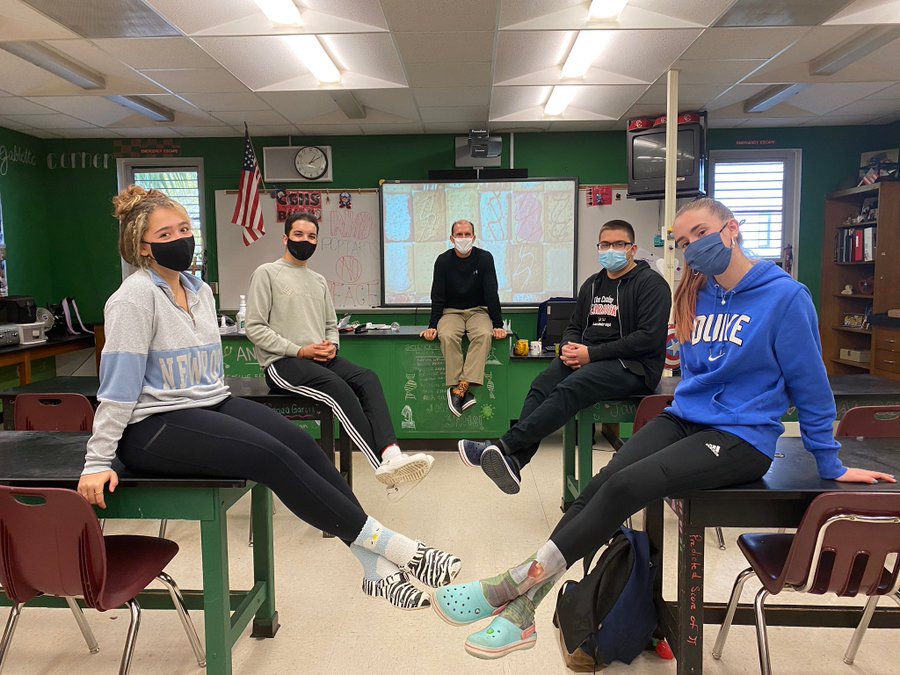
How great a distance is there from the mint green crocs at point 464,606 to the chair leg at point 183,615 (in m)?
0.80

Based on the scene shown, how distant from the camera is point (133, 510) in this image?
1804 millimetres

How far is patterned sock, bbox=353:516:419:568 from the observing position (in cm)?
198

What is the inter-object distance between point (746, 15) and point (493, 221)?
3.18 metres

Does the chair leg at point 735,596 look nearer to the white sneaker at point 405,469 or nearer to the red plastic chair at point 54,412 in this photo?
the white sneaker at point 405,469

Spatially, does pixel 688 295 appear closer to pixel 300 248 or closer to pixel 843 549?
pixel 843 549

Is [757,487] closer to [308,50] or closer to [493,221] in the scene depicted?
[308,50]

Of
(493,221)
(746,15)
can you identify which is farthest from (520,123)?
(746,15)

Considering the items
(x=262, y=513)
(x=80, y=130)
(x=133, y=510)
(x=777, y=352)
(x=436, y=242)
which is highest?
(x=80, y=130)

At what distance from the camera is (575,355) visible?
327 cm

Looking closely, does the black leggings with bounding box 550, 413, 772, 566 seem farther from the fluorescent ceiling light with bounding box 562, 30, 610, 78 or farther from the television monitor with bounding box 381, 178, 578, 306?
the television monitor with bounding box 381, 178, 578, 306

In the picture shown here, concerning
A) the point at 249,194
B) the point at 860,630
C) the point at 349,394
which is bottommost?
the point at 860,630

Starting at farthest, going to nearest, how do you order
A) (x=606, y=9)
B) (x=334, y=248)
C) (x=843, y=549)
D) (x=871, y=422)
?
(x=334, y=248)
(x=606, y=9)
(x=871, y=422)
(x=843, y=549)

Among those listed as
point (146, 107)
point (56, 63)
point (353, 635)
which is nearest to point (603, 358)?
point (353, 635)

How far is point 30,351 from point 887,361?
7.49m
